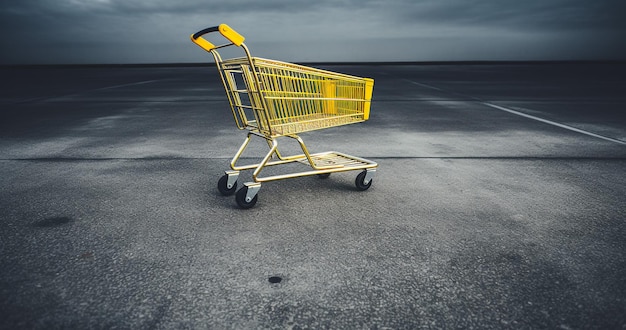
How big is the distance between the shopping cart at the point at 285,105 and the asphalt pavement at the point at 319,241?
0.75 feet

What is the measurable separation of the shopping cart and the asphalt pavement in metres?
0.23

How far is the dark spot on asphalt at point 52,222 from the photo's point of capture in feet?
9.60

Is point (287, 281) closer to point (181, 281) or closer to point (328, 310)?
point (328, 310)

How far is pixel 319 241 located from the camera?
106 inches

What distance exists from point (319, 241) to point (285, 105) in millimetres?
1551

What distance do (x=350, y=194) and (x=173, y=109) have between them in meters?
7.61

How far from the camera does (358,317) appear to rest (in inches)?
74.3

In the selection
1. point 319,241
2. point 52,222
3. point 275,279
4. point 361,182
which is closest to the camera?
point 275,279

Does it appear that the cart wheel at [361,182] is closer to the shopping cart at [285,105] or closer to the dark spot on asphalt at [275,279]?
the shopping cart at [285,105]

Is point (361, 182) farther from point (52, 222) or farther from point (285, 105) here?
point (52, 222)

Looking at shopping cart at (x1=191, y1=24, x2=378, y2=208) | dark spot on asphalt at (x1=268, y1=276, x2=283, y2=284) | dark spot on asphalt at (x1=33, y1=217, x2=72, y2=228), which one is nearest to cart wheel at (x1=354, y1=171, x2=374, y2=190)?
shopping cart at (x1=191, y1=24, x2=378, y2=208)

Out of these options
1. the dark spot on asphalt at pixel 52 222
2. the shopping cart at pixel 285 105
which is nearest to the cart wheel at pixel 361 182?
the shopping cart at pixel 285 105

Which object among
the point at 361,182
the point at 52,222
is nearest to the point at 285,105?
the point at 361,182

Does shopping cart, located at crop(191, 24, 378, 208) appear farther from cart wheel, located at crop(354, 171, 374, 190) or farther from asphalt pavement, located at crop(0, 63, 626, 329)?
asphalt pavement, located at crop(0, 63, 626, 329)
